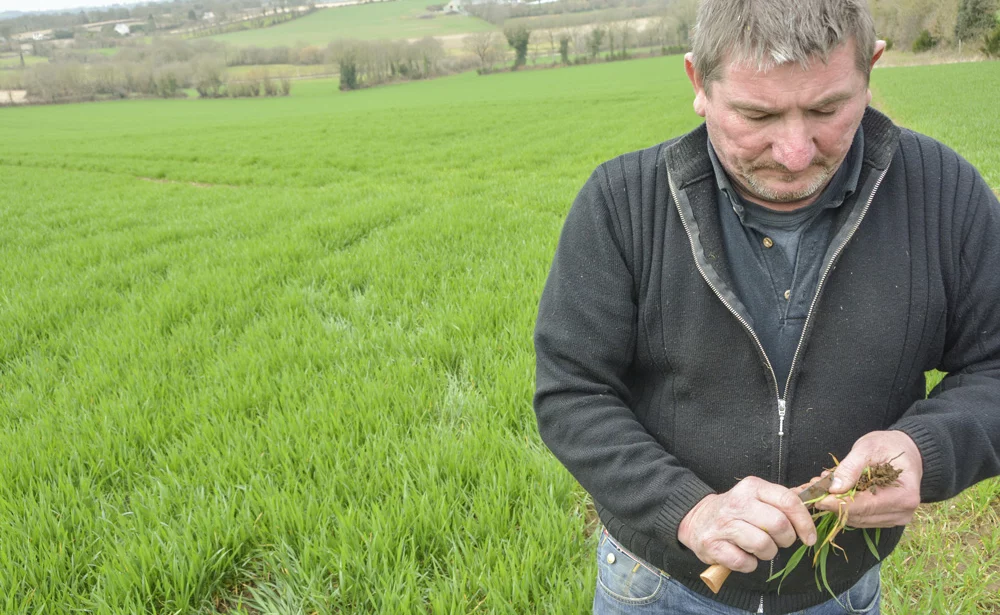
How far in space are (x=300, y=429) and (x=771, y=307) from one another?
7.42 ft

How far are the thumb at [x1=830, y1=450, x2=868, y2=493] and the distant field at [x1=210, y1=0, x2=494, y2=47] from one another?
101824 mm

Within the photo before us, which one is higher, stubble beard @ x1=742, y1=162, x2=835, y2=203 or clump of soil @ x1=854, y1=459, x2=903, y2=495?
stubble beard @ x1=742, y1=162, x2=835, y2=203

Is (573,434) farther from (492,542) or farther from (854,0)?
(492,542)

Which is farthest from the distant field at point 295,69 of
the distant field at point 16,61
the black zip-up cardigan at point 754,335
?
the black zip-up cardigan at point 754,335

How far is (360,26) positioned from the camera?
116 m

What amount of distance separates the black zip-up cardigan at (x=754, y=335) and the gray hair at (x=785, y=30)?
0.22 metres

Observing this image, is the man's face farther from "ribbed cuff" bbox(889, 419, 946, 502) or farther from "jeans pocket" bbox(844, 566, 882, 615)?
"jeans pocket" bbox(844, 566, 882, 615)

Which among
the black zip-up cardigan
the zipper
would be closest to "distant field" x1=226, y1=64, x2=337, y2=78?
the black zip-up cardigan

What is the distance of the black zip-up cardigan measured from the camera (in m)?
1.39

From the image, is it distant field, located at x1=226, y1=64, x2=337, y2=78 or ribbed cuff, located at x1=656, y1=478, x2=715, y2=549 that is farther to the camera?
distant field, located at x1=226, y1=64, x2=337, y2=78

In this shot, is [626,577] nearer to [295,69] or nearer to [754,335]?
[754,335]

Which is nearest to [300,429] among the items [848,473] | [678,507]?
[678,507]

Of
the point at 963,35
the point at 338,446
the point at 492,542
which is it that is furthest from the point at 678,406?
the point at 963,35

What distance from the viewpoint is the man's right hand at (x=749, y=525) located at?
1.15 meters
